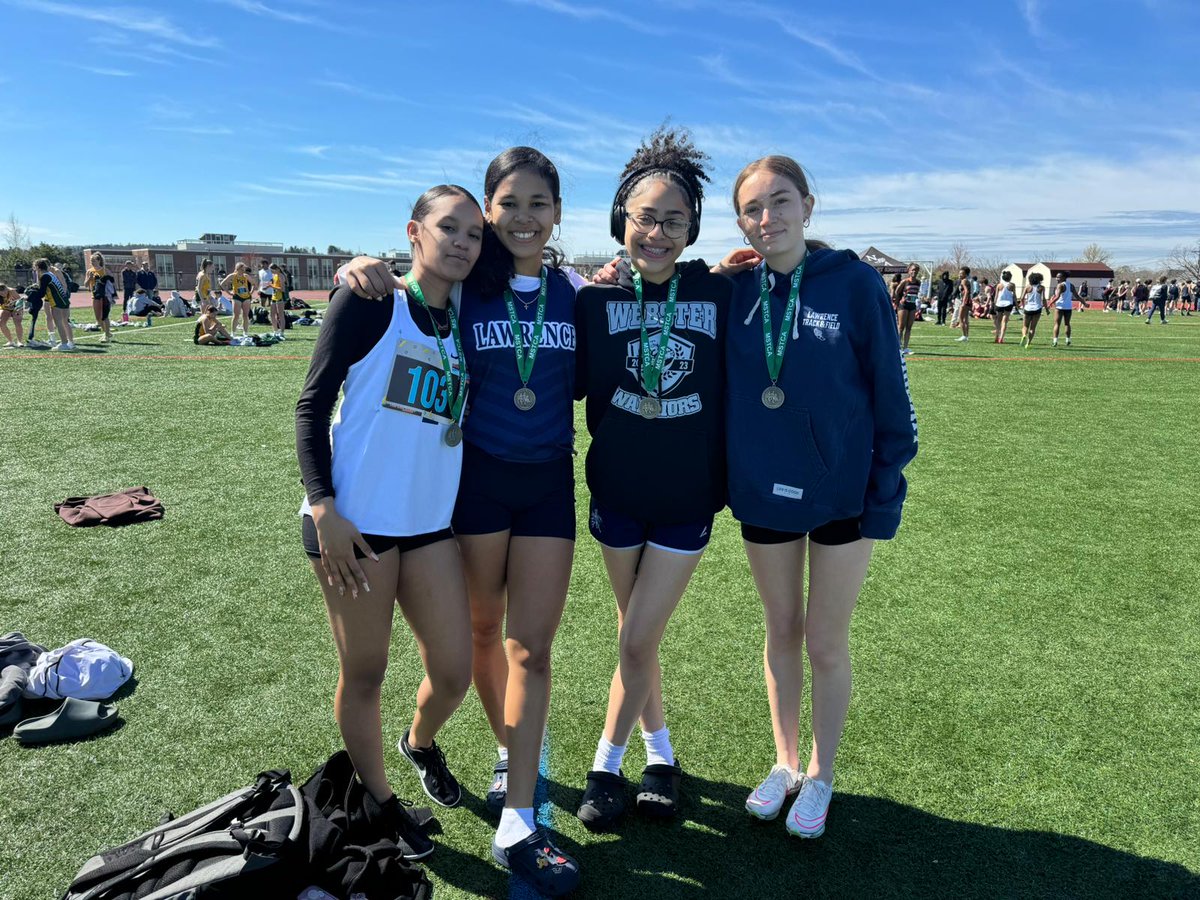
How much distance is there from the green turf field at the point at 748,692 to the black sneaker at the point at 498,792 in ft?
0.23

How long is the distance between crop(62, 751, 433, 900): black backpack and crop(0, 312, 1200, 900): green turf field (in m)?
0.27

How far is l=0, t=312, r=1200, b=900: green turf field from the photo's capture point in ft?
8.21

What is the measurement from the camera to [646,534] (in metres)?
2.60

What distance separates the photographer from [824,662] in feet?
8.54

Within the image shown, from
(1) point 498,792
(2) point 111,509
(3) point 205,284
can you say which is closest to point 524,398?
(1) point 498,792

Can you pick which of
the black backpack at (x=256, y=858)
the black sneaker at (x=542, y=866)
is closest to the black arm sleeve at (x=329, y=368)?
the black backpack at (x=256, y=858)

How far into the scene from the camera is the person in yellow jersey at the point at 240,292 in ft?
61.3

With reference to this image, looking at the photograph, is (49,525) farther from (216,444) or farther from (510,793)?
(510,793)

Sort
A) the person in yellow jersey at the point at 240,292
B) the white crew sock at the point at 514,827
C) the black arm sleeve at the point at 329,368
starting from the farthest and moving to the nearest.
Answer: the person in yellow jersey at the point at 240,292
the white crew sock at the point at 514,827
the black arm sleeve at the point at 329,368

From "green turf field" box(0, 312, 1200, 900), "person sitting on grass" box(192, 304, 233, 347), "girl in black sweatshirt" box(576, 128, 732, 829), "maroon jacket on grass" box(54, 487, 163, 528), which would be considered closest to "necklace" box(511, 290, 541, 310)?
"girl in black sweatshirt" box(576, 128, 732, 829)

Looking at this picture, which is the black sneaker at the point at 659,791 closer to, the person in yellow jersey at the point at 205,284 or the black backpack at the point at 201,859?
the black backpack at the point at 201,859

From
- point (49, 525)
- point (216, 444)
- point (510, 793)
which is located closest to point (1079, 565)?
point (510, 793)

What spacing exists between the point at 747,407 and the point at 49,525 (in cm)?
536

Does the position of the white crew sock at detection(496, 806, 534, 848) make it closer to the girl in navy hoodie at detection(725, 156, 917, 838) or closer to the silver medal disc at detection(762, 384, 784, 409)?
the girl in navy hoodie at detection(725, 156, 917, 838)
